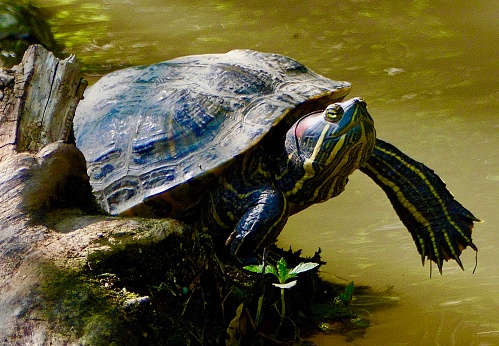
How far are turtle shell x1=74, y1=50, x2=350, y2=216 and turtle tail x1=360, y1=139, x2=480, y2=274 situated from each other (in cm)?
52

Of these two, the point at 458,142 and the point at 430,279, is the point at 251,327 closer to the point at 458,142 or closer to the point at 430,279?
the point at 430,279

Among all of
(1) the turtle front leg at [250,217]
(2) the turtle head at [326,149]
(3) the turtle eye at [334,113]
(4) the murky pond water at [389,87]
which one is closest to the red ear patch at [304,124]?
(2) the turtle head at [326,149]

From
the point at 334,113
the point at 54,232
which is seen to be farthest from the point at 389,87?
the point at 54,232

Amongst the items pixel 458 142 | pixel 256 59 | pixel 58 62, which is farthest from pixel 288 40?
pixel 58 62

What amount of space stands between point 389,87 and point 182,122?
13.4 feet

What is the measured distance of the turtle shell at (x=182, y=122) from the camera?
13.9 feet

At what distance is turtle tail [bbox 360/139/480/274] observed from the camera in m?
4.54

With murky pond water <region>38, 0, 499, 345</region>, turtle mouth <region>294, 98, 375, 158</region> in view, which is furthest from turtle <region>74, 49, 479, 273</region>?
murky pond water <region>38, 0, 499, 345</region>

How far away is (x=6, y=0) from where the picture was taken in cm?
1165

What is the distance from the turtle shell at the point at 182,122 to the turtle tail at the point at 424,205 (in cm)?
52

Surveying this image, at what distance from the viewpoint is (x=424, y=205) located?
4582 millimetres

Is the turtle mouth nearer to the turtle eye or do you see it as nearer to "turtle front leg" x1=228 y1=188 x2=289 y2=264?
the turtle eye

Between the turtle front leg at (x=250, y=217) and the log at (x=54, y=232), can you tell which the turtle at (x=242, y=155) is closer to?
the turtle front leg at (x=250, y=217)

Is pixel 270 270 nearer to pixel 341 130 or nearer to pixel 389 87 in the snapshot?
pixel 341 130
